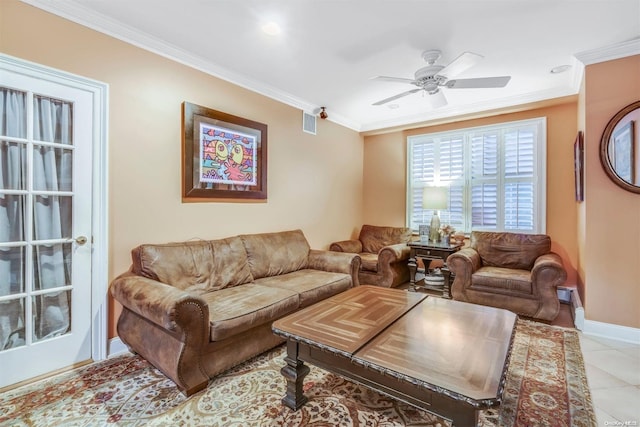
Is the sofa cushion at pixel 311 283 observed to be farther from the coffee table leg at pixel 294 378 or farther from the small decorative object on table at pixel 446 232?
the small decorative object on table at pixel 446 232

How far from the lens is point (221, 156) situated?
3.21m

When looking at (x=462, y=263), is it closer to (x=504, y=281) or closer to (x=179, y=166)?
(x=504, y=281)

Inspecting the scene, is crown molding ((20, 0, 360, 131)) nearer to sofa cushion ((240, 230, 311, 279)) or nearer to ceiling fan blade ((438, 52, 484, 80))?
sofa cushion ((240, 230, 311, 279))

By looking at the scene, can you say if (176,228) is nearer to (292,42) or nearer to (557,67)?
(292,42)

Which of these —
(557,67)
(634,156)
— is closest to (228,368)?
(634,156)

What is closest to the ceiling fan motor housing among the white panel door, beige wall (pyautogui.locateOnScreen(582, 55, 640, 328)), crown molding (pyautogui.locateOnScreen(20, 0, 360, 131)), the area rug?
beige wall (pyautogui.locateOnScreen(582, 55, 640, 328))

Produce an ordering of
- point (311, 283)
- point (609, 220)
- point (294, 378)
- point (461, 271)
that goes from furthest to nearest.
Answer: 1. point (461, 271)
2. point (311, 283)
3. point (609, 220)
4. point (294, 378)

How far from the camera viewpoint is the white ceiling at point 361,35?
220 cm

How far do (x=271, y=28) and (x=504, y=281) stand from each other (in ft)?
10.9

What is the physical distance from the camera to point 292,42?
2.66 metres

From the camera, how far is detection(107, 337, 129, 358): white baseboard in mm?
2445

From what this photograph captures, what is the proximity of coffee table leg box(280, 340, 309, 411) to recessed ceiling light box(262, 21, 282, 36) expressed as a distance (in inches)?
91.4

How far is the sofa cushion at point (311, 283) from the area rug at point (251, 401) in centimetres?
65

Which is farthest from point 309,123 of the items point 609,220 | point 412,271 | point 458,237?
point 609,220
